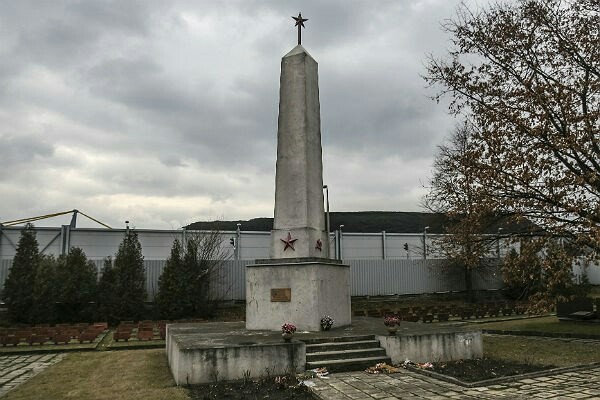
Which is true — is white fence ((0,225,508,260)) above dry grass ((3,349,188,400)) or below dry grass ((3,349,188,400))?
above

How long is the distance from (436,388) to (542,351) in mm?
6153

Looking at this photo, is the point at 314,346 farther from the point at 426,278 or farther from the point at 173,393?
the point at 426,278

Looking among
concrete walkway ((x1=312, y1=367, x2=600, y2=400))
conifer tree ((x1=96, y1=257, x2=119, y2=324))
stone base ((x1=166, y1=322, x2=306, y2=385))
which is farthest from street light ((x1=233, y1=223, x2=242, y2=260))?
concrete walkway ((x1=312, y1=367, x2=600, y2=400))

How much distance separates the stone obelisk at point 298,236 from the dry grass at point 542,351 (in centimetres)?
416

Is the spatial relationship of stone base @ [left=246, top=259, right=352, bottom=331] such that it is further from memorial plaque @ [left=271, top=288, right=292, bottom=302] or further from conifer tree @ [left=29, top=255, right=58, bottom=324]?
conifer tree @ [left=29, top=255, right=58, bottom=324]

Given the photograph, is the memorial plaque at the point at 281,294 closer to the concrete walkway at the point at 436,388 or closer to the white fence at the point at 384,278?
the concrete walkway at the point at 436,388

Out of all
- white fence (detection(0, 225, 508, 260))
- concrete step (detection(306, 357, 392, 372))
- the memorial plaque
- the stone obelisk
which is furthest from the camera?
white fence (detection(0, 225, 508, 260))

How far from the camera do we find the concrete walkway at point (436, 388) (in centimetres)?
786

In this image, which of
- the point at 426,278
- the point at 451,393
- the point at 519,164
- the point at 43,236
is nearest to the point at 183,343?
the point at 451,393

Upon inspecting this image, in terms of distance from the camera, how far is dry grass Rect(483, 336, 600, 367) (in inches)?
449

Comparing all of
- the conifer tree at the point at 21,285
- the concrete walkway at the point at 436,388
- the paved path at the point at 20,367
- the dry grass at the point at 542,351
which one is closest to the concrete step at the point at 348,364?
the concrete walkway at the point at 436,388

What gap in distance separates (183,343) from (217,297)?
771 inches

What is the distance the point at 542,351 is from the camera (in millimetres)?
13070

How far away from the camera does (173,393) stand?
843 centimetres
